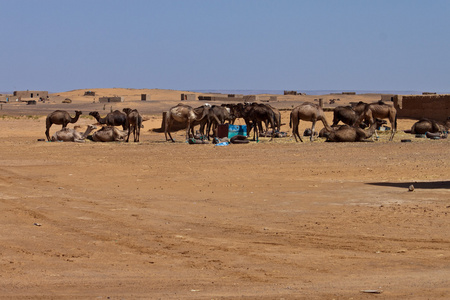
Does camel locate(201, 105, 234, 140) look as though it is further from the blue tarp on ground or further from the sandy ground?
the sandy ground

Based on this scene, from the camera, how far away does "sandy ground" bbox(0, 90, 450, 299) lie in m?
7.75

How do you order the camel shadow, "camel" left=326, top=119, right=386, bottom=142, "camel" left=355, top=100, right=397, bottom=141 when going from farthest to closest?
"camel" left=355, top=100, right=397, bottom=141, "camel" left=326, top=119, right=386, bottom=142, the camel shadow

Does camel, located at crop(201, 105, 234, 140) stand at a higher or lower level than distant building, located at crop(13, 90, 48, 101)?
lower

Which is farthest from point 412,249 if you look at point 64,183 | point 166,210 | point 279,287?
point 64,183

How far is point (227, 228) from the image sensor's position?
1111 cm

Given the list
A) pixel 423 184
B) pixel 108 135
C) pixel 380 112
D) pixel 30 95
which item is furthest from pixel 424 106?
pixel 30 95

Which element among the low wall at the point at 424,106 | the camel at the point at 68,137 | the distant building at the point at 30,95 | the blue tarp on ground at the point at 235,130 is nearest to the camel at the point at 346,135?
the blue tarp on ground at the point at 235,130

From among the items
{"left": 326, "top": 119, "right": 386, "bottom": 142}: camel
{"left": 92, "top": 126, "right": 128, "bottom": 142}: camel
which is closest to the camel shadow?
→ {"left": 326, "top": 119, "right": 386, "bottom": 142}: camel

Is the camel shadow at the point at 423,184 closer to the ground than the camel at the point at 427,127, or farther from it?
closer to the ground

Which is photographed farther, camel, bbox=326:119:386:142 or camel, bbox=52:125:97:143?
camel, bbox=52:125:97:143

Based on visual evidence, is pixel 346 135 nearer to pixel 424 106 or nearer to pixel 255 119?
pixel 255 119

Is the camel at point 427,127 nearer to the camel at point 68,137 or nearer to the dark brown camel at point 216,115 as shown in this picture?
the dark brown camel at point 216,115

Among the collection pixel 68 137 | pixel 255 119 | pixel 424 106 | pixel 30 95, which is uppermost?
pixel 30 95

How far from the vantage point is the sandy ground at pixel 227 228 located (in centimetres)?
775
